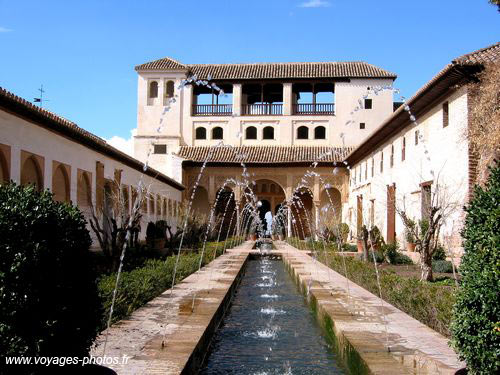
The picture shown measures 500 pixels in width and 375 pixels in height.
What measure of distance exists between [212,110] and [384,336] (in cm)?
3103

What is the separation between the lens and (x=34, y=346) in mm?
3172

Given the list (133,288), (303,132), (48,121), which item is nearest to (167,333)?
(133,288)

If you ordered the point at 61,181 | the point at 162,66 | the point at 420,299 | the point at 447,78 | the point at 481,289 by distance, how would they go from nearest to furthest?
the point at 481,289, the point at 420,299, the point at 447,78, the point at 61,181, the point at 162,66

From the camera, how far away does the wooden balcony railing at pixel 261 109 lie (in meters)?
35.8

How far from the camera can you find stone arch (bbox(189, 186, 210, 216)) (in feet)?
118

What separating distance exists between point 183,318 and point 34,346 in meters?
3.52

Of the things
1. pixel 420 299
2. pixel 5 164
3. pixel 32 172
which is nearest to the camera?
pixel 420 299

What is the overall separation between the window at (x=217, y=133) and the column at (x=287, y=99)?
3948 mm

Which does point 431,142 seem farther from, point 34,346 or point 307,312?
point 34,346

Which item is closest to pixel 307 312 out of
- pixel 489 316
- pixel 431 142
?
pixel 489 316

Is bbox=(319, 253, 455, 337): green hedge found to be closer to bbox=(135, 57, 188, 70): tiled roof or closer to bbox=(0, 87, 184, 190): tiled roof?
bbox=(0, 87, 184, 190): tiled roof

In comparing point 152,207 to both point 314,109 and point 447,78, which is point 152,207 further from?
point 447,78

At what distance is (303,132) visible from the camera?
117 feet

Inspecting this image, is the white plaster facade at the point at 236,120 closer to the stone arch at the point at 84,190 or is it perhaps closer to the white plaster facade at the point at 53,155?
the white plaster facade at the point at 53,155
